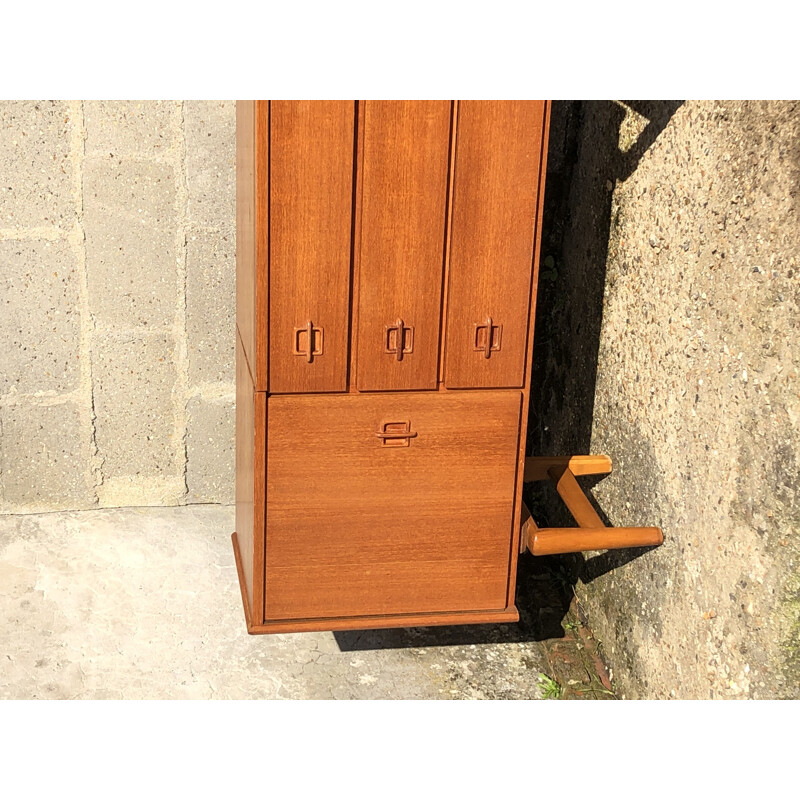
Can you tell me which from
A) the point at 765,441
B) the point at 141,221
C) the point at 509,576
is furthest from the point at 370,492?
the point at 141,221

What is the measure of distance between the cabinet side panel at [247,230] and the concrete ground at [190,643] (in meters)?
1.05

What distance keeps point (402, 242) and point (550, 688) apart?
1632 mm

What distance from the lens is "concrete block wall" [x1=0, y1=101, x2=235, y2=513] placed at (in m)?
3.85

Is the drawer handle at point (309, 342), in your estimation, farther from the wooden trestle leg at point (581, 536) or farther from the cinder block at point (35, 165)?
the cinder block at point (35, 165)

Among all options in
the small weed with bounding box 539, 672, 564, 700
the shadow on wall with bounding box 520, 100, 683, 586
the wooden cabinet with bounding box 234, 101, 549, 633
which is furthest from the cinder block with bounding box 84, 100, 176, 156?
the small weed with bounding box 539, 672, 564, 700

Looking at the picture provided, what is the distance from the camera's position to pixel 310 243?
8.76 ft

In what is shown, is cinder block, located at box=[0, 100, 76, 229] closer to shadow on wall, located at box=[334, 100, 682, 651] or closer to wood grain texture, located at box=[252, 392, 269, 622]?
wood grain texture, located at box=[252, 392, 269, 622]

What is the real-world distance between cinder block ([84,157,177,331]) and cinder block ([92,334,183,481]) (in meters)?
0.09

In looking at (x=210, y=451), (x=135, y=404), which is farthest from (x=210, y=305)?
(x=210, y=451)

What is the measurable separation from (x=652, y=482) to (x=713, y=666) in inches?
23.6

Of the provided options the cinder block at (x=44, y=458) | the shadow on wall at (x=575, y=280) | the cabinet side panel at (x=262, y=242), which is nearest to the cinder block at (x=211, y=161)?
the cinder block at (x=44, y=458)

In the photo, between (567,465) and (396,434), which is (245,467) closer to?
(396,434)

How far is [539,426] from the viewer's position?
4172mm

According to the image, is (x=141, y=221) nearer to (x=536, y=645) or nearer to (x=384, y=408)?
(x=384, y=408)
